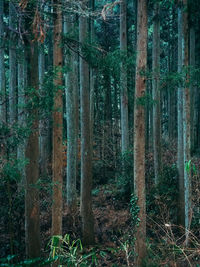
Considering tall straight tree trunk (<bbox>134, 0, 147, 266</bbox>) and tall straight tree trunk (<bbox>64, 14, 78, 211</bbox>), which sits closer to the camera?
tall straight tree trunk (<bbox>134, 0, 147, 266</bbox>)

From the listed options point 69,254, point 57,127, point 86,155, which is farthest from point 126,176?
point 69,254

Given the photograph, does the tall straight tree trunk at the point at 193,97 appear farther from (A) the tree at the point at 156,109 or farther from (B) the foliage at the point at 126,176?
(B) the foliage at the point at 126,176

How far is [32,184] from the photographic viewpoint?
7168mm

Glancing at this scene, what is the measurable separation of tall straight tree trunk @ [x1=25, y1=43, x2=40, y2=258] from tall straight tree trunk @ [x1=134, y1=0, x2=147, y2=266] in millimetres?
2988

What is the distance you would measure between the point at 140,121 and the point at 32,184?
12.1 ft

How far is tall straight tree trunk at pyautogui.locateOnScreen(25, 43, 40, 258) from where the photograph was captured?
23.6 feet

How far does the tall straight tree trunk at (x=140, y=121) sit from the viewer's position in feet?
24.5

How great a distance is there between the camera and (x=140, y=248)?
7398 millimetres

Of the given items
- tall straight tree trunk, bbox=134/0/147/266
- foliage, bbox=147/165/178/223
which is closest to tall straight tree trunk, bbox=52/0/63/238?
tall straight tree trunk, bbox=134/0/147/266

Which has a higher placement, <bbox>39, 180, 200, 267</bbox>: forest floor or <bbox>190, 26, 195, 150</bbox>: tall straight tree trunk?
<bbox>190, 26, 195, 150</bbox>: tall straight tree trunk

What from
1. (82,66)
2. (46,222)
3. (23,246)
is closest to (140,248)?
(23,246)

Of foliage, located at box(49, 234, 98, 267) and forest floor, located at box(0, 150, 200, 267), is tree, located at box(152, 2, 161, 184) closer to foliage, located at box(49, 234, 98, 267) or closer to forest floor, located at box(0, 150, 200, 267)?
forest floor, located at box(0, 150, 200, 267)

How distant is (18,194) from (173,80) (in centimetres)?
→ 619

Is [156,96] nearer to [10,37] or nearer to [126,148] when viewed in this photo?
[126,148]
